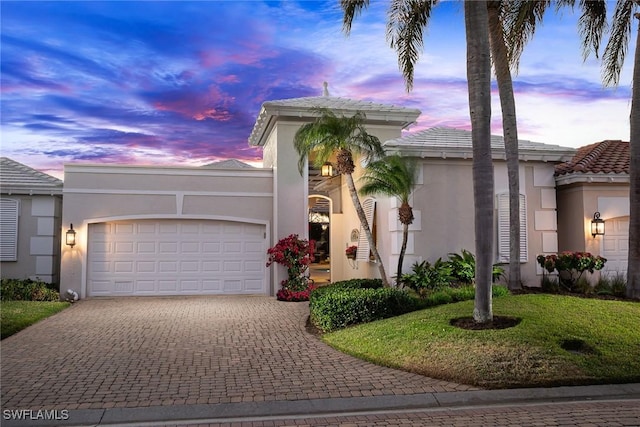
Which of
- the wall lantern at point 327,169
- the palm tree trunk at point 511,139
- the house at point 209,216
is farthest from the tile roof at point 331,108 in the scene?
the palm tree trunk at point 511,139

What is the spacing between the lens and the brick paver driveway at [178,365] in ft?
21.0

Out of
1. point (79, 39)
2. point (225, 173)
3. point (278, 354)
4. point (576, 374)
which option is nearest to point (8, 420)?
point (278, 354)

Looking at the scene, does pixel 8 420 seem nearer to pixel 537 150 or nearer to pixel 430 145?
pixel 430 145

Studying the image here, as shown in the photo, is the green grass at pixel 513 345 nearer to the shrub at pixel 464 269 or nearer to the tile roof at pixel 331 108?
the shrub at pixel 464 269

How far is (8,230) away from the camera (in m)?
16.5

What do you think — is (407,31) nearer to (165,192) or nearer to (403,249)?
(403,249)

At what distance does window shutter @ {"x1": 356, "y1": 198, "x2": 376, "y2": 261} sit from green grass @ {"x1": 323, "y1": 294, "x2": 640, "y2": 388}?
5.69 metres

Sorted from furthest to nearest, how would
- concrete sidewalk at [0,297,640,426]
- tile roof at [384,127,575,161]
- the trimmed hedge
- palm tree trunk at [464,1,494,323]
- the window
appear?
the window, tile roof at [384,127,575,161], the trimmed hedge, palm tree trunk at [464,1,494,323], concrete sidewalk at [0,297,640,426]

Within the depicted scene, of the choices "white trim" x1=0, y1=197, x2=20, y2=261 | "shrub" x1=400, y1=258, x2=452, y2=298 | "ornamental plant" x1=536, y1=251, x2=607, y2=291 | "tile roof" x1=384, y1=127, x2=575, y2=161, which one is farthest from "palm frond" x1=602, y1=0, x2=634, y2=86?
"white trim" x1=0, y1=197, x2=20, y2=261

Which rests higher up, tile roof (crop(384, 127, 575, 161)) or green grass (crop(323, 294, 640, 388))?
tile roof (crop(384, 127, 575, 161))

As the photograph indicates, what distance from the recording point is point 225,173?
661 inches

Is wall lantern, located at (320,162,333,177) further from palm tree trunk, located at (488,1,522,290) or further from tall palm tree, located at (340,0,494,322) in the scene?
tall palm tree, located at (340,0,494,322)

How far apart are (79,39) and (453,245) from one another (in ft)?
36.2

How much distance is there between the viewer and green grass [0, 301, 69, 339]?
10594 millimetres
